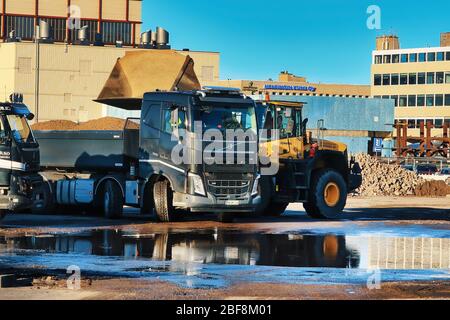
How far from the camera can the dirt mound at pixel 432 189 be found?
1890 inches

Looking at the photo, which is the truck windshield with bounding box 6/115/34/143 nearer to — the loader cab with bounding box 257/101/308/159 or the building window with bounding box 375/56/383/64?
the loader cab with bounding box 257/101/308/159

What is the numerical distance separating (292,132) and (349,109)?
51.5 m

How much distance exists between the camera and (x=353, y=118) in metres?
79.1

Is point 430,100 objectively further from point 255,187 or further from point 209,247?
point 209,247

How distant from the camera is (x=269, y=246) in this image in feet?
65.3

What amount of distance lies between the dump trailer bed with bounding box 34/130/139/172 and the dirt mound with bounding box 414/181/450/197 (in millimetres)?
24207

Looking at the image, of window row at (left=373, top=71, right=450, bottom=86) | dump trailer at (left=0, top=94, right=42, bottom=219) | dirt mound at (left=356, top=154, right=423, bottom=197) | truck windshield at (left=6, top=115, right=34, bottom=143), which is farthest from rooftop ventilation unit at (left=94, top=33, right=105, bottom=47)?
dump trailer at (left=0, top=94, right=42, bottom=219)

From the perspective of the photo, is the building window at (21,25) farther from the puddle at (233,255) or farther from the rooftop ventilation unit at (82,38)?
the puddle at (233,255)

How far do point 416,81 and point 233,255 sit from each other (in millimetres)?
111360

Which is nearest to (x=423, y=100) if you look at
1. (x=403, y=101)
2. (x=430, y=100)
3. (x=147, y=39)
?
(x=430, y=100)

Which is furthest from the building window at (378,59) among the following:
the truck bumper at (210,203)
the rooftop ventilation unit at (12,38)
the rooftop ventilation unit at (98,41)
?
the truck bumper at (210,203)

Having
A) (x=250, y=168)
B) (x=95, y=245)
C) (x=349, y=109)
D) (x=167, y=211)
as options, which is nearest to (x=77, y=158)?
(x=167, y=211)

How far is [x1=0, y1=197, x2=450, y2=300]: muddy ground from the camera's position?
43.4ft

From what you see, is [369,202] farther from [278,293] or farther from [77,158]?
[278,293]
